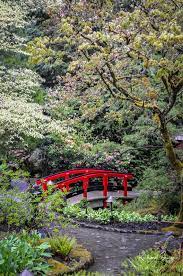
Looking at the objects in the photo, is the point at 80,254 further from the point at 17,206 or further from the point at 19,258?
the point at 19,258

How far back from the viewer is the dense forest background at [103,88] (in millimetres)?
9180

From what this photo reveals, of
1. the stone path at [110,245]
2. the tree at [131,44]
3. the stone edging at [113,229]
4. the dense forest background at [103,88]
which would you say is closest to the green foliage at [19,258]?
the stone path at [110,245]

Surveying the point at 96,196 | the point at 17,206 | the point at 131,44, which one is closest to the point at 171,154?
the point at 131,44

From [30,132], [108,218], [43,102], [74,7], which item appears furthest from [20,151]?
[74,7]

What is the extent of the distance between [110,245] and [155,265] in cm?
272

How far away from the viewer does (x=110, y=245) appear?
1010 centimetres

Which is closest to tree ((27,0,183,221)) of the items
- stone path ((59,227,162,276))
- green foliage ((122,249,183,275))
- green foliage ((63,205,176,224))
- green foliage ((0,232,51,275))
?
stone path ((59,227,162,276))

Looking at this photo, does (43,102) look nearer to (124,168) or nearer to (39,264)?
(124,168)

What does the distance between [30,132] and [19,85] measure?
272 centimetres

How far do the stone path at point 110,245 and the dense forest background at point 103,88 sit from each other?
2.21 m

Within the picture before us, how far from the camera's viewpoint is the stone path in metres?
8.52

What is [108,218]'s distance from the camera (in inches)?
513

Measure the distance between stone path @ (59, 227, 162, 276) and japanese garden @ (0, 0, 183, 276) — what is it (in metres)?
0.03

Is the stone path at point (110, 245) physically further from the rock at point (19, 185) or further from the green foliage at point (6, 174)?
the green foliage at point (6, 174)
